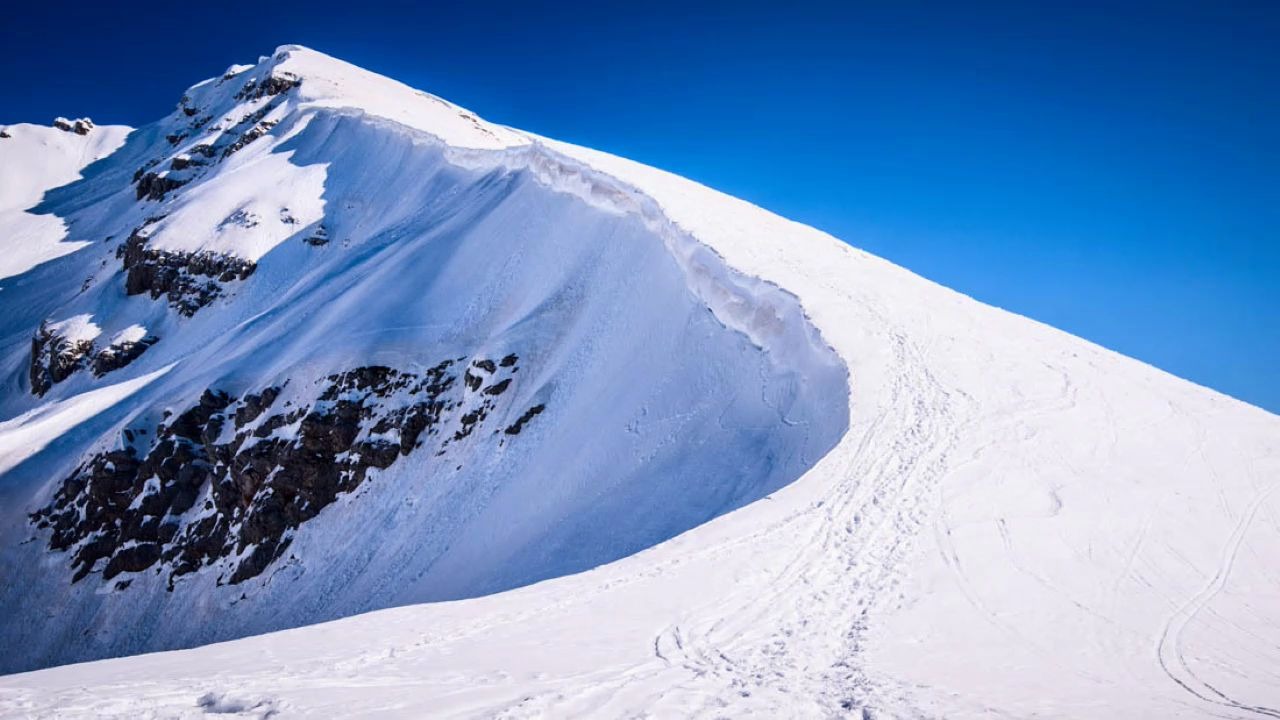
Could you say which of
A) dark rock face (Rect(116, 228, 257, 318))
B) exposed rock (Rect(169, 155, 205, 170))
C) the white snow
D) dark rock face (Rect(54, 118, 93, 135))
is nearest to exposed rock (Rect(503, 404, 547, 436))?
dark rock face (Rect(116, 228, 257, 318))

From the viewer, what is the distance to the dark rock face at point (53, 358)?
46.2 metres

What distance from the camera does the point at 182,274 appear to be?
156 feet

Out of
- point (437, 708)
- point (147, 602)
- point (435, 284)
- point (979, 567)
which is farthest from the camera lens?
point (435, 284)

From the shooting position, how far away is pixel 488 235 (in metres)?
33.4

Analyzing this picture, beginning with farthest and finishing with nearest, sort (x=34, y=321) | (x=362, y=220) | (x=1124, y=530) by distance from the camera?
(x=34, y=321) < (x=362, y=220) < (x=1124, y=530)

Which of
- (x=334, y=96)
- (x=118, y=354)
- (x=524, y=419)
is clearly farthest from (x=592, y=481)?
(x=334, y=96)

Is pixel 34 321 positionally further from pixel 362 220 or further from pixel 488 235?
pixel 488 235

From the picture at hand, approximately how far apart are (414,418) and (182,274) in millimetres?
34250

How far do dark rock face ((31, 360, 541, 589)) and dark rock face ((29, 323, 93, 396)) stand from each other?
20.2 metres

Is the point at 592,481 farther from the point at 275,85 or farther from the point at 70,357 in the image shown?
the point at 275,85

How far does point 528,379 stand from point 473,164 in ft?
77.9

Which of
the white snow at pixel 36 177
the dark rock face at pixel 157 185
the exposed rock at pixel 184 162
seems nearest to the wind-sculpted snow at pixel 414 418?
the dark rock face at pixel 157 185

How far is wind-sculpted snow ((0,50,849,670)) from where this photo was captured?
55.9 feet

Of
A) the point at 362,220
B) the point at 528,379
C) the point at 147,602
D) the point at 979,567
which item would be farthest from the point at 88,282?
the point at 979,567
